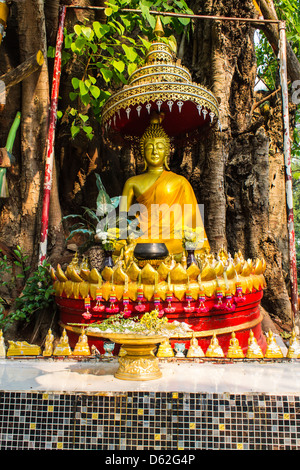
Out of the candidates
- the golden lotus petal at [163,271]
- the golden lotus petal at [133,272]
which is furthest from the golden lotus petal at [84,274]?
the golden lotus petal at [163,271]

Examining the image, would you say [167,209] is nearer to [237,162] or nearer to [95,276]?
[237,162]

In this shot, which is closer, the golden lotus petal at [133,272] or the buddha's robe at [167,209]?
the golden lotus petal at [133,272]

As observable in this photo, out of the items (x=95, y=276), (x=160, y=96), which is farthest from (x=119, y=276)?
(x=160, y=96)

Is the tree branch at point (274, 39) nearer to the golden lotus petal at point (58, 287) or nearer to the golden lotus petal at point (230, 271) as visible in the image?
the golden lotus petal at point (230, 271)

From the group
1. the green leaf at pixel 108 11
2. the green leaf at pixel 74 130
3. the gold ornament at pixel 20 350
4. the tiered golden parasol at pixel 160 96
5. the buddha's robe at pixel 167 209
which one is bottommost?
the gold ornament at pixel 20 350

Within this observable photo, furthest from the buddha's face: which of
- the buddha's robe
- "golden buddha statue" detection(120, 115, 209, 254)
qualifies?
the buddha's robe

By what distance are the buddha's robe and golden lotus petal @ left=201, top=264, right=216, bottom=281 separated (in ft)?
4.11

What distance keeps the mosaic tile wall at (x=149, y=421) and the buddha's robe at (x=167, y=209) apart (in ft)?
10.6

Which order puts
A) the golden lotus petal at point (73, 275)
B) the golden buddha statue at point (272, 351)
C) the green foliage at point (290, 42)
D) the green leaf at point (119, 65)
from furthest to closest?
the green foliage at point (290, 42), the green leaf at point (119, 65), the golden lotus petal at point (73, 275), the golden buddha statue at point (272, 351)

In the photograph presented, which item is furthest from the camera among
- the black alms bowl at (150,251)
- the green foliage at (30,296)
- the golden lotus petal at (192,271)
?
the green foliage at (30,296)

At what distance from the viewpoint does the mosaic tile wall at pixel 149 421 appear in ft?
6.62

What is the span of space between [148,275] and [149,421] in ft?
6.16

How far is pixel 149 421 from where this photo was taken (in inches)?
81.1

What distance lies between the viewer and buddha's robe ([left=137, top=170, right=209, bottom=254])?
5.43 m
